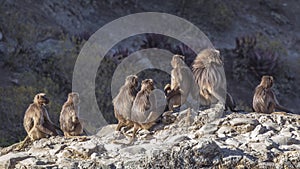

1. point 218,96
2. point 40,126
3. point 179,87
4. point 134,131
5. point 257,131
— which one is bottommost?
point 257,131

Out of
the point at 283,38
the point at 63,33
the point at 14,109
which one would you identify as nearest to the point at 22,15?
the point at 63,33

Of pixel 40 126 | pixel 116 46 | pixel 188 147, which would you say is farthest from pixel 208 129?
pixel 116 46

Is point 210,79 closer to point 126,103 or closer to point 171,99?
point 171,99

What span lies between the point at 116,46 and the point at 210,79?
371 inches

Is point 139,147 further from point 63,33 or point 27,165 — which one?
point 63,33

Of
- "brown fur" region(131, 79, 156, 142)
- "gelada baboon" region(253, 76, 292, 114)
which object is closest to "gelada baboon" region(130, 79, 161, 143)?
"brown fur" region(131, 79, 156, 142)

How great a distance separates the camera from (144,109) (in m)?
10.5

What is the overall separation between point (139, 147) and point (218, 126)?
50.3 inches

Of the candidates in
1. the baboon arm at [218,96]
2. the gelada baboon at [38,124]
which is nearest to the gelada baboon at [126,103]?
the gelada baboon at [38,124]

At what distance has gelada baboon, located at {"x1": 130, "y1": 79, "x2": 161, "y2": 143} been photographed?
34.6ft

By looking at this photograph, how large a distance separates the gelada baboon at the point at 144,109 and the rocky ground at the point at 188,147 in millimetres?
134

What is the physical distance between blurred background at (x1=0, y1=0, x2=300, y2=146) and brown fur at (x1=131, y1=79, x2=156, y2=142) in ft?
16.4

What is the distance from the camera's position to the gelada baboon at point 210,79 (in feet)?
37.0

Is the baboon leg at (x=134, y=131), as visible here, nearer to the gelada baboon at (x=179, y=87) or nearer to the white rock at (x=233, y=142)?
the gelada baboon at (x=179, y=87)
